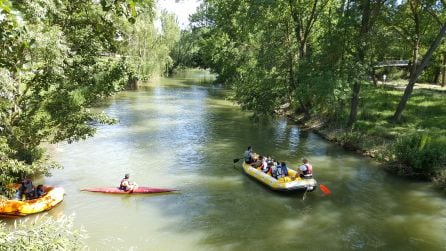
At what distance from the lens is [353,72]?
21594 millimetres

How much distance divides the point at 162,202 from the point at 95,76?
526 cm

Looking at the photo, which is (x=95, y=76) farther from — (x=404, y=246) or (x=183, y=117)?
(x=183, y=117)

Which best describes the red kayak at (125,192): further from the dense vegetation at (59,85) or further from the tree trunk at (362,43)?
the tree trunk at (362,43)

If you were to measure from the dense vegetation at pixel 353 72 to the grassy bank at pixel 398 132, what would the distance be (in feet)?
0.15

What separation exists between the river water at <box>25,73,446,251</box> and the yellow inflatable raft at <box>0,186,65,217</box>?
1.18ft

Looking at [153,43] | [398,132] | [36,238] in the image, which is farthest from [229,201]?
[153,43]

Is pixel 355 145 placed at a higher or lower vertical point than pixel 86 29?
lower

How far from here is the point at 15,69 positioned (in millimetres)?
4570

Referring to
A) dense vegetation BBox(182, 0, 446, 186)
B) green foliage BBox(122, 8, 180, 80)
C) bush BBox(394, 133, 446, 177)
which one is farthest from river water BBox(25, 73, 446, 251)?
green foliage BBox(122, 8, 180, 80)

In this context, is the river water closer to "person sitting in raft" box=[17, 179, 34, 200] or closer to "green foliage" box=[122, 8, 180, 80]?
"person sitting in raft" box=[17, 179, 34, 200]

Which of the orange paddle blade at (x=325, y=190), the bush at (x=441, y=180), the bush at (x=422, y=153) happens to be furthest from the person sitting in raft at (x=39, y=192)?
the bush at (x=441, y=180)

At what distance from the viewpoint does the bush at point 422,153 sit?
1695 centimetres

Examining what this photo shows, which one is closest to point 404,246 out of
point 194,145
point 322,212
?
point 322,212

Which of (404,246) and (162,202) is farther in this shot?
(162,202)
